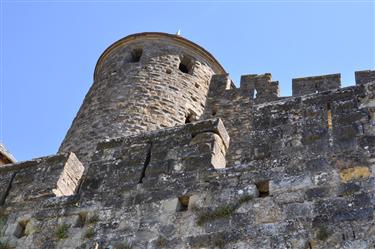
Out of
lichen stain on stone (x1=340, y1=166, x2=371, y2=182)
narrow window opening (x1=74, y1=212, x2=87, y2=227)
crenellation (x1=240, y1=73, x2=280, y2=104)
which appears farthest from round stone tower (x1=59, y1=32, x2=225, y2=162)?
lichen stain on stone (x1=340, y1=166, x2=371, y2=182)

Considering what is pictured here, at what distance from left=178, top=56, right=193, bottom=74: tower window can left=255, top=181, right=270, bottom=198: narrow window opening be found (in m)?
8.62

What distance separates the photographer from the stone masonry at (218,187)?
4.96 m

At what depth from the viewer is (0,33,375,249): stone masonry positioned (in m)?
4.96

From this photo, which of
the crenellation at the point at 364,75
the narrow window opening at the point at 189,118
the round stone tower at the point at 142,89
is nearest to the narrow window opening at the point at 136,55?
the round stone tower at the point at 142,89

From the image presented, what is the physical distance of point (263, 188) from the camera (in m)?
5.38

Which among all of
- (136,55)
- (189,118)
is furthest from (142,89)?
(136,55)

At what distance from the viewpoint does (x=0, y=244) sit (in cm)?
607

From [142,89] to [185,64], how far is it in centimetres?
166

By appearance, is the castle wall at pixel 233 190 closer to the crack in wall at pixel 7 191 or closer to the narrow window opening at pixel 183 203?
the narrow window opening at pixel 183 203

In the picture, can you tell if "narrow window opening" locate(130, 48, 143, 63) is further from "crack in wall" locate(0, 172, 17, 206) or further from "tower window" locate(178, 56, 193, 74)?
"crack in wall" locate(0, 172, 17, 206)

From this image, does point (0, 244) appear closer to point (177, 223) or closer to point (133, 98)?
point (177, 223)

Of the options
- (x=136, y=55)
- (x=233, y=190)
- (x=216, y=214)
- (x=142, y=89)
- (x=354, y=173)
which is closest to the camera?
(x=354, y=173)

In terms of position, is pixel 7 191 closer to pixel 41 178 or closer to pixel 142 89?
pixel 41 178

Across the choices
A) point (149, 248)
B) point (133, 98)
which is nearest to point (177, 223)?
point (149, 248)
